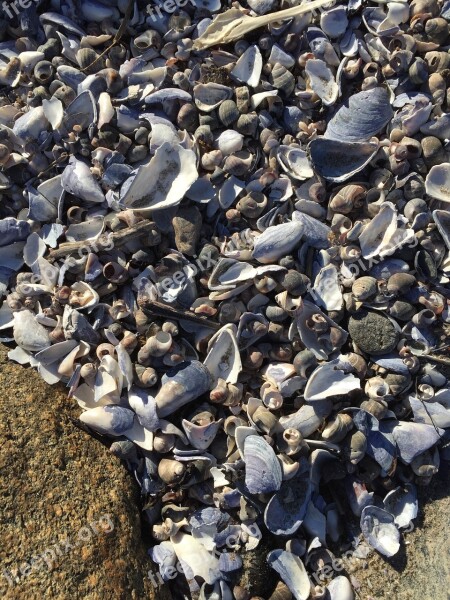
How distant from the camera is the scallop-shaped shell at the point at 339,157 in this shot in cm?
266

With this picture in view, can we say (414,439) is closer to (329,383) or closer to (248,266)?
(329,383)

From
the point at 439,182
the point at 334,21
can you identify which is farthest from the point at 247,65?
the point at 439,182

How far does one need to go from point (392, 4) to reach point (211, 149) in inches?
47.5

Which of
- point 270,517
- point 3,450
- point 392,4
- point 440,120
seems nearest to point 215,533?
point 270,517

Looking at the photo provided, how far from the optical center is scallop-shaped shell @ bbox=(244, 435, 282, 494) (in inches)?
92.0

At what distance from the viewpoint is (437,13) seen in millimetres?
2830

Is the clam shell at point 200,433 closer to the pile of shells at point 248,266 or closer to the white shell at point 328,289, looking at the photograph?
the pile of shells at point 248,266

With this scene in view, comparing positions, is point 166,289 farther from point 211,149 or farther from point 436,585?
point 436,585

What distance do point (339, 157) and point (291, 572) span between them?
6.44 ft

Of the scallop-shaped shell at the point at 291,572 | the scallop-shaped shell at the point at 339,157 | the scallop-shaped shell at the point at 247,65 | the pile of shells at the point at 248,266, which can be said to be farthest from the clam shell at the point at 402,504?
the scallop-shaped shell at the point at 247,65

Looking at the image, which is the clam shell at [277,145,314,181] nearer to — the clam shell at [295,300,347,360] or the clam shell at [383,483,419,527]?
the clam shell at [295,300,347,360]

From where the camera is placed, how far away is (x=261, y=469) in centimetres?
234

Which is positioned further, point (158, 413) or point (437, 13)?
point (437, 13)

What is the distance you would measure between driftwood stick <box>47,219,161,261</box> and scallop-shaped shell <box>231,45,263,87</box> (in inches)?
37.1
